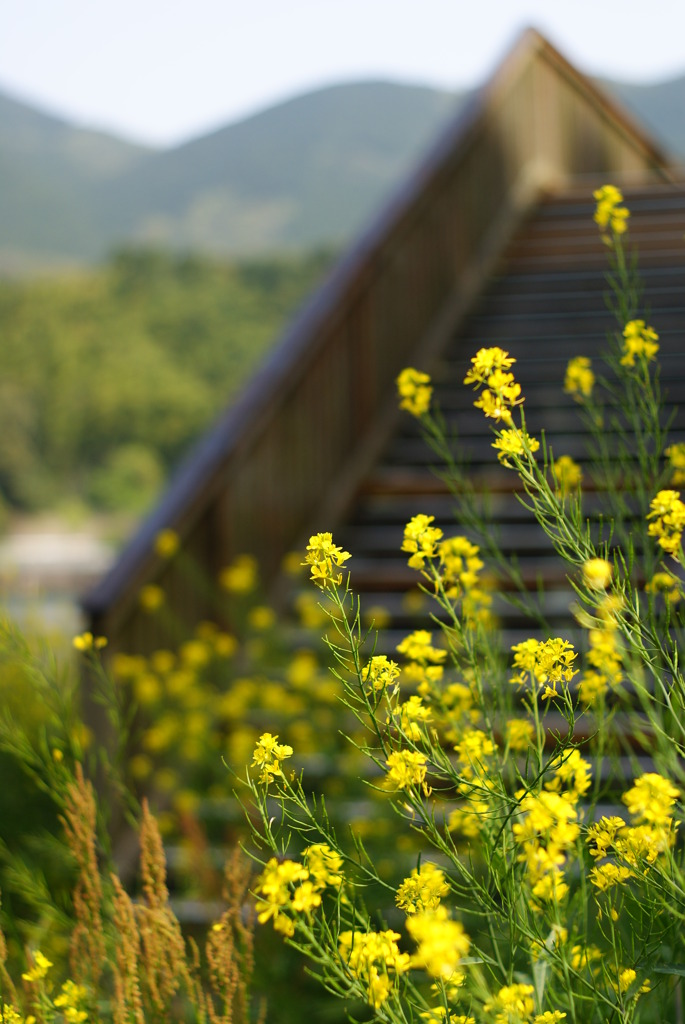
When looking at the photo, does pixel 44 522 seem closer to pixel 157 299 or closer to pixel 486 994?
pixel 157 299

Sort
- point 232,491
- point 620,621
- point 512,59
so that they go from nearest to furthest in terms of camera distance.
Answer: point 620,621, point 232,491, point 512,59

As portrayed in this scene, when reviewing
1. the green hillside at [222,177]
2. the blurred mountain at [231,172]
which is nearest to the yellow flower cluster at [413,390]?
the green hillside at [222,177]

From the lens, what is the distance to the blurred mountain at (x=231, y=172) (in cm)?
13375

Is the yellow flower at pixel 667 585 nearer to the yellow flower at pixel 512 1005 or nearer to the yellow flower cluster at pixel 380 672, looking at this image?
the yellow flower cluster at pixel 380 672

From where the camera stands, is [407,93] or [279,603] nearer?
[279,603]

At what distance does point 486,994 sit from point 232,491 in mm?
3182

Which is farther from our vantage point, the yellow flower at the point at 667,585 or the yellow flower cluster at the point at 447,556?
the yellow flower at the point at 667,585

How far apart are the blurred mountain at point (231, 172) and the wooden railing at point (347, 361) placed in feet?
390

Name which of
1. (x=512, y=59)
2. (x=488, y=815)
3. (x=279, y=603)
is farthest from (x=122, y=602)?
(x=512, y=59)

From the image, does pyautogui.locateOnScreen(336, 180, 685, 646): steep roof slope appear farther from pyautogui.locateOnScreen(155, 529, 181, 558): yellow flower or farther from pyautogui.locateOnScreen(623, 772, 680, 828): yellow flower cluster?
pyautogui.locateOnScreen(623, 772, 680, 828): yellow flower cluster

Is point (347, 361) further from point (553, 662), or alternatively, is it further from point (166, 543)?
point (553, 662)

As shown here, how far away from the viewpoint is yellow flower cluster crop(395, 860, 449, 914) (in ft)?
4.44

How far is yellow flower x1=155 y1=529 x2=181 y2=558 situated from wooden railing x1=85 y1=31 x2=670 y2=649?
0.03m

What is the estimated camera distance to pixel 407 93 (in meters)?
170
